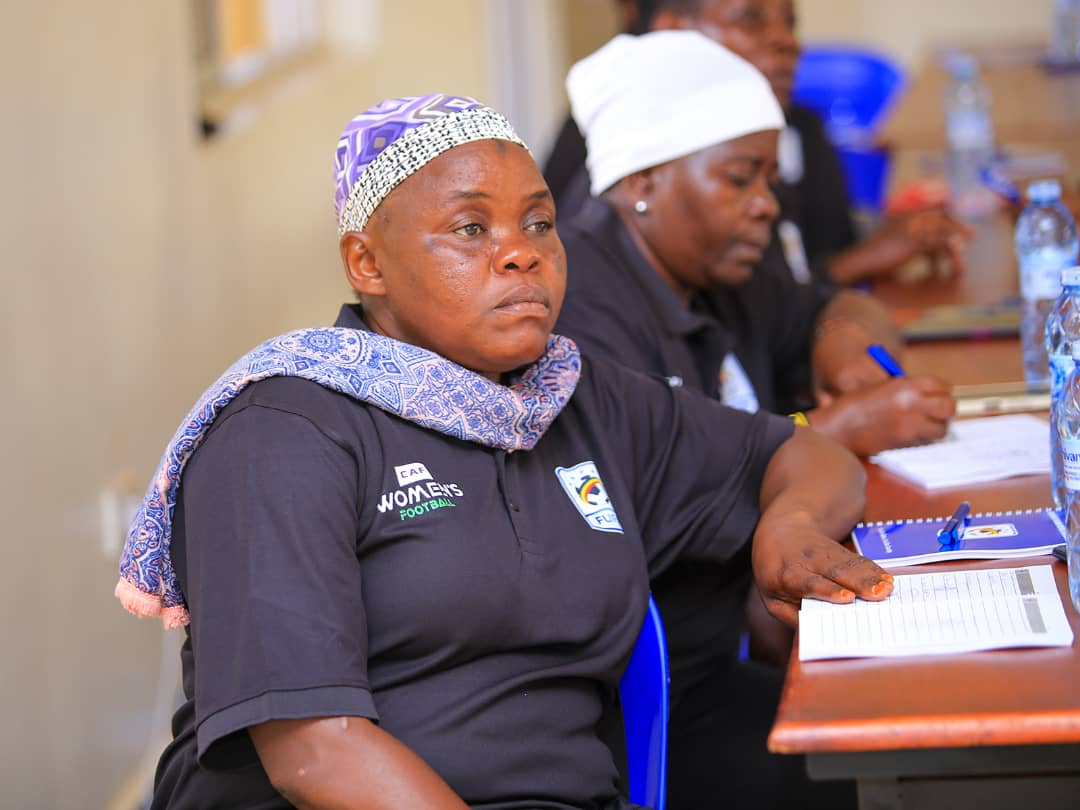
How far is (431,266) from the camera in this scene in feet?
5.12

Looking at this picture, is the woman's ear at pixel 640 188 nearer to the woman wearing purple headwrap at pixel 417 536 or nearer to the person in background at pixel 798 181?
the person in background at pixel 798 181

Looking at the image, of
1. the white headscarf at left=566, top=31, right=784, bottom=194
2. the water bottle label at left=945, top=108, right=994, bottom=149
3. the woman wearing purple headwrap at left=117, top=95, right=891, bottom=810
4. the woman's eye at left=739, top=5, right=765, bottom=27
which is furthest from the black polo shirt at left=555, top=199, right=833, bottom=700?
the water bottle label at left=945, top=108, right=994, bottom=149

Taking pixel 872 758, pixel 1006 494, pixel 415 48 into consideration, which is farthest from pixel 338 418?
pixel 415 48

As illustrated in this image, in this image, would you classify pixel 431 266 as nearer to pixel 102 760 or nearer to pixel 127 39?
pixel 102 760

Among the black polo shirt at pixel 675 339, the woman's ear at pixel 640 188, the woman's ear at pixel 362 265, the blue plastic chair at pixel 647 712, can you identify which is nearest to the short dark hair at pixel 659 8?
the black polo shirt at pixel 675 339

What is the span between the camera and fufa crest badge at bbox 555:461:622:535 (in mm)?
1626

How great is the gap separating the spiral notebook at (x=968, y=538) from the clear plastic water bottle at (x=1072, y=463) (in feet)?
0.14

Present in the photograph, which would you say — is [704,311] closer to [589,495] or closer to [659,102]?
[659,102]

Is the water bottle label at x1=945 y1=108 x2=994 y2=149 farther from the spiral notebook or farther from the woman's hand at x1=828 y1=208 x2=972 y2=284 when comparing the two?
the spiral notebook

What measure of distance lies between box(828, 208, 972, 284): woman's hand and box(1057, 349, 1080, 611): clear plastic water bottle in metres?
1.92

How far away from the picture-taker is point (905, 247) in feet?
11.5

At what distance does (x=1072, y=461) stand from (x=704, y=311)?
1116 millimetres

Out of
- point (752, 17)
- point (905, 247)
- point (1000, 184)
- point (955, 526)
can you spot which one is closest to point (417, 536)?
point (955, 526)

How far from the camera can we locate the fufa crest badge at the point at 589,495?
163 centimetres
